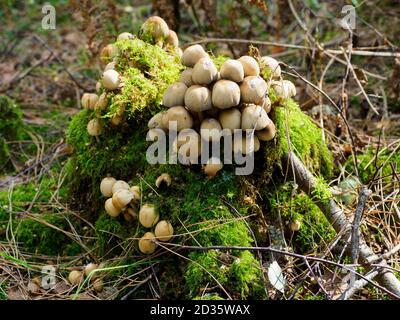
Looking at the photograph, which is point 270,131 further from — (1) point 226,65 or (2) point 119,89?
(2) point 119,89

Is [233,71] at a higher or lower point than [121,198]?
higher

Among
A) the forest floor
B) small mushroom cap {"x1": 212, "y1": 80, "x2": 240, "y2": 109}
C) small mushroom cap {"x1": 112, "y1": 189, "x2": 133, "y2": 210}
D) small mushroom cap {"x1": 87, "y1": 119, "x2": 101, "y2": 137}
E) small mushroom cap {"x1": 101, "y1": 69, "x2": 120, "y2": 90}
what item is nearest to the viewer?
small mushroom cap {"x1": 212, "y1": 80, "x2": 240, "y2": 109}

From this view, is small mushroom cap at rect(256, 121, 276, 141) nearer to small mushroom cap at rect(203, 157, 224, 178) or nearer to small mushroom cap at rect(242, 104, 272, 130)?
small mushroom cap at rect(242, 104, 272, 130)

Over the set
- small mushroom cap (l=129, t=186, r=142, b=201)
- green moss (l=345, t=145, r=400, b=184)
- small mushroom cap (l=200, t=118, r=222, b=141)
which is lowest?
green moss (l=345, t=145, r=400, b=184)

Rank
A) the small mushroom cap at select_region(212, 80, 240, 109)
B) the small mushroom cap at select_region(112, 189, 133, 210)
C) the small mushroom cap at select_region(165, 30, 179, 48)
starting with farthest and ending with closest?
the small mushroom cap at select_region(165, 30, 179, 48)
the small mushroom cap at select_region(112, 189, 133, 210)
the small mushroom cap at select_region(212, 80, 240, 109)

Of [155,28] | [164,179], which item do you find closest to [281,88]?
[164,179]

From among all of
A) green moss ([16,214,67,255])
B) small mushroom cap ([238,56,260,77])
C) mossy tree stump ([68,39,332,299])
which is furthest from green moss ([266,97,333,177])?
green moss ([16,214,67,255])

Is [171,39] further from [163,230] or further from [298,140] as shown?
[163,230]

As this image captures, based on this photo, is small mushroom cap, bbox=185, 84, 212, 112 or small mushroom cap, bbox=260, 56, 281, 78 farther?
small mushroom cap, bbox=260, 56, 281, 78

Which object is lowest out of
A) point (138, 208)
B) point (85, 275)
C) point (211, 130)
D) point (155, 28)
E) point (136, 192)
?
point (85, 275)
